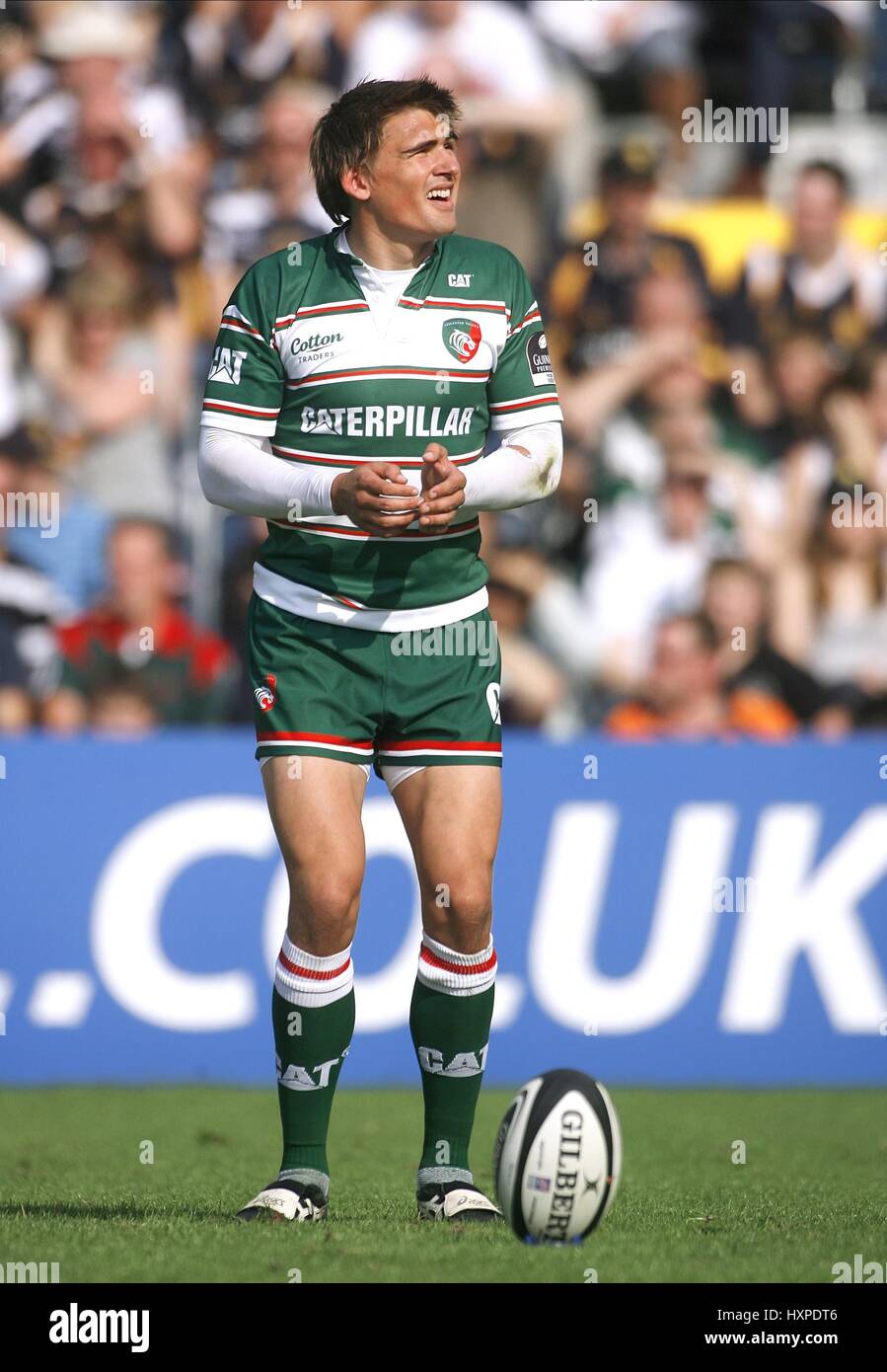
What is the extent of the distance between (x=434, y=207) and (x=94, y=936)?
444 cm

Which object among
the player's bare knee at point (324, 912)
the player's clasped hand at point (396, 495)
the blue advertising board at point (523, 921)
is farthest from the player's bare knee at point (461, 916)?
the blue advertising board at point (523, 921)

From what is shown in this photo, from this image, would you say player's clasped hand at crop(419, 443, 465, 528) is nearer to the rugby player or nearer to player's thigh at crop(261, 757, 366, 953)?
the rugby player

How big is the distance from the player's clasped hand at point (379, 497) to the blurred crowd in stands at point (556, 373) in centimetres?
483

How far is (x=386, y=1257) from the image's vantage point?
4.62m

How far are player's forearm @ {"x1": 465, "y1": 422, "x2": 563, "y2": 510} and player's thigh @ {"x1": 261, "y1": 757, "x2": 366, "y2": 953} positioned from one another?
2.61 ft

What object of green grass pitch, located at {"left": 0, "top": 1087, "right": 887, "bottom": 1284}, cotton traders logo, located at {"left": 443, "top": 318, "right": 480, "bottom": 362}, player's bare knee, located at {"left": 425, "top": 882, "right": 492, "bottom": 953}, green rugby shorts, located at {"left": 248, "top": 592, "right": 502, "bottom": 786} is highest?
cotton traders logo, located at {"left": 443, "top": 318, "right": 480, "bottom": 362}

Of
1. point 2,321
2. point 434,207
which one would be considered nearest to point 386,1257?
point 434,207

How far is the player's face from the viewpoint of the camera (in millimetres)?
5367

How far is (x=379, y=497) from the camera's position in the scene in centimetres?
503

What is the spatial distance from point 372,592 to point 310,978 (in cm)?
102

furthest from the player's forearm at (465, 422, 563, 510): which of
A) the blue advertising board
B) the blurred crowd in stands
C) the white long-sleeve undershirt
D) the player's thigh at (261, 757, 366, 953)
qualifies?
the blurred crowd in stands

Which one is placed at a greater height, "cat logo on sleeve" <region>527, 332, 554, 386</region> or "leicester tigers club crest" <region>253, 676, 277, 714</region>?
"cat logo on sleeve" <region>527, 332, 554, 386</region>

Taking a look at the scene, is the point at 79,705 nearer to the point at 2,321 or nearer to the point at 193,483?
the point at 193,483

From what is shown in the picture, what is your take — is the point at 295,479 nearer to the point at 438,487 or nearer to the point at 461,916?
the point at 438,487
